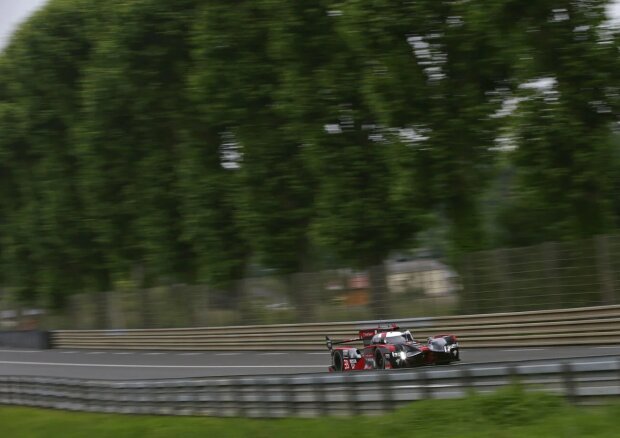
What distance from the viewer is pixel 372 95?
24484 millimetres

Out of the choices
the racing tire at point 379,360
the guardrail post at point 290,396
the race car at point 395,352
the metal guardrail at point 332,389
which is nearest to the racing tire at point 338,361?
the race car at point 395,352

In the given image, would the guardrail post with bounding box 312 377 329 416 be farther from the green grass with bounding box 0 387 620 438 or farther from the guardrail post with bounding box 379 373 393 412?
the guardrail post with bounding box 379 373 393 412

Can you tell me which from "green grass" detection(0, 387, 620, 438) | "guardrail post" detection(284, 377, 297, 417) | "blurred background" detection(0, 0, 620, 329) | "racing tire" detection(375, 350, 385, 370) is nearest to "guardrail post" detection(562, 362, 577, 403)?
"green grass" detection(0, 387, 620, 438)

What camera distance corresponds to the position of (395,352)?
1681cm

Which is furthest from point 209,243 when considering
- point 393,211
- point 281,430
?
point 281,430

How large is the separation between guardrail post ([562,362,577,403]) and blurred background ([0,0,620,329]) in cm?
1142

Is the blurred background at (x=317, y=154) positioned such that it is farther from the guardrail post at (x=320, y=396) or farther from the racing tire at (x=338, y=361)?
the guardrail post at (x=320, y=396)

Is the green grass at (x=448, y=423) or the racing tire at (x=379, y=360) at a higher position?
the green grass at (x=448, y=423)

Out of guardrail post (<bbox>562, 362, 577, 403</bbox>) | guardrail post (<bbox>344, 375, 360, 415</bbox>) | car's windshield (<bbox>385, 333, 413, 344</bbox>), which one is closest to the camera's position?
guardrail post (<bbox>562, 362, 577, 403</bbox>)

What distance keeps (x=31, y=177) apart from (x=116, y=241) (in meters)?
7.32

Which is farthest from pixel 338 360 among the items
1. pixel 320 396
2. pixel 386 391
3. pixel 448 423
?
pixel 448 423

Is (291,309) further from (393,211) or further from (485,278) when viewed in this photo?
(485,278)

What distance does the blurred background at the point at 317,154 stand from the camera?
22297mm

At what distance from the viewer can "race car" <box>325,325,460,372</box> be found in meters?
16.8
